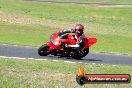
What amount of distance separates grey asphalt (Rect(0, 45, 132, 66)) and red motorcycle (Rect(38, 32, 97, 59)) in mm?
340

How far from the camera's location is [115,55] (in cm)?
2836

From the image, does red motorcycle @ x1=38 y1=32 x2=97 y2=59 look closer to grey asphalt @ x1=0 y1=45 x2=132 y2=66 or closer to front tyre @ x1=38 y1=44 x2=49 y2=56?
front tyre @ x1=38 y1=44 x2=49 y2=56

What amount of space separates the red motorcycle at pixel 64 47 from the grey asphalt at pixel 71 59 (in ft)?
1.11

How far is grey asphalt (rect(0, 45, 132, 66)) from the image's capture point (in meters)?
24.6

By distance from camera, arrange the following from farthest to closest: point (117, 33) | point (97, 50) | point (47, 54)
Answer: point (117, 33) → point (97, 50) → point (47, 54)

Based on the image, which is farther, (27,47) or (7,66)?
(27,47)

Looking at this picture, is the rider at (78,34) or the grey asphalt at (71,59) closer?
the rider at (78,34)

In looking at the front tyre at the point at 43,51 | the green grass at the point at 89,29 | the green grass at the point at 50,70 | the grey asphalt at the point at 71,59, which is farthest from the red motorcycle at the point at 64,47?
the green grass at the point at 89,29

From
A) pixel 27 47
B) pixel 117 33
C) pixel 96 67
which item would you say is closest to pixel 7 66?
pixel 96 67

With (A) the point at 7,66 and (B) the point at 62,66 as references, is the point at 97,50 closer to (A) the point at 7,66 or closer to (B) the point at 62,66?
(B) the point at 62,66

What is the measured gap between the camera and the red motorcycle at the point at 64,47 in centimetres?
2459

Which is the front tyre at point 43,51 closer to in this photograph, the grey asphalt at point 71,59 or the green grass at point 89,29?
the grey asphalt at point 71,59

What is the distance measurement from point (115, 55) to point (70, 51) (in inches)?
176

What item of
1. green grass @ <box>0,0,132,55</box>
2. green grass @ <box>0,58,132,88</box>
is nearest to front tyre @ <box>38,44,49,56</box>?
green grass @ <box>0,58,132,88</box>
